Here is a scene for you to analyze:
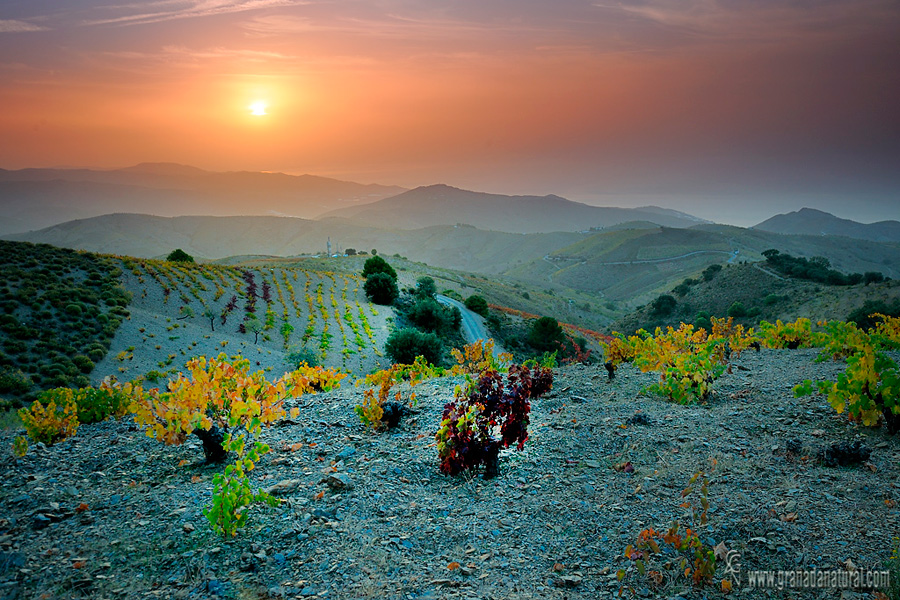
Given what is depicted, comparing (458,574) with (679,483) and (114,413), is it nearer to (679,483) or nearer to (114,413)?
(679,483)

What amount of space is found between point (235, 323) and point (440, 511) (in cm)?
2514

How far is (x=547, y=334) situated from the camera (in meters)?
37.4

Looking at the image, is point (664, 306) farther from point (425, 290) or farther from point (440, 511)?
point (440, 511)

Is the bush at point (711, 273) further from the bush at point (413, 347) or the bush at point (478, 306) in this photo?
the bush at point (413, 347)

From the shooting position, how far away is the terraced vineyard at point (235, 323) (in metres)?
21.2

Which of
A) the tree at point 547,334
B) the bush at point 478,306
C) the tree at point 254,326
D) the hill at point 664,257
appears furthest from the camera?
the hill at point 664,257

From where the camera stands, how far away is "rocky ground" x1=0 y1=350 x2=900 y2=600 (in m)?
3.38

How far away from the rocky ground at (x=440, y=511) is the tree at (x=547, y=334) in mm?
30918

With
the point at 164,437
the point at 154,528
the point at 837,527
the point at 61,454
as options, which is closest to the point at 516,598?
the point at 837,527

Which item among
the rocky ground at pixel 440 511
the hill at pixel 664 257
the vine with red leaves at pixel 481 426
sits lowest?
the rocky ground at pixel 440 511

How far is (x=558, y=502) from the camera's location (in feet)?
14.8

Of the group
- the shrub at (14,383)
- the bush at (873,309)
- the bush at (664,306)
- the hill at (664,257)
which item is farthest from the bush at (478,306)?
the hill at (664,257)

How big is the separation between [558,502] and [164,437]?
436 centimetres

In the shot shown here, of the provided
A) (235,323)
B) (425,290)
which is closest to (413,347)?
(235,323)
